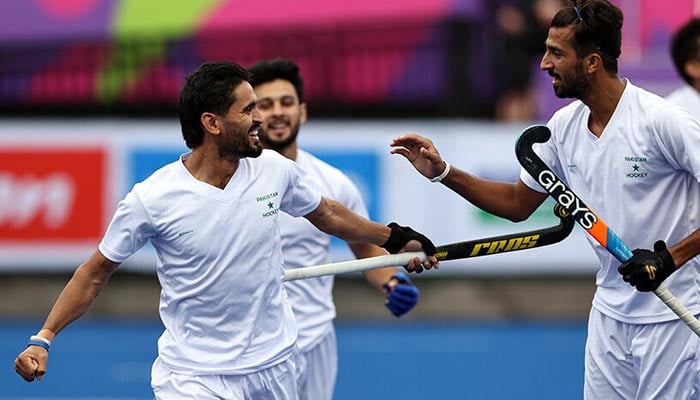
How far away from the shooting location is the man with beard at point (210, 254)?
5.83m

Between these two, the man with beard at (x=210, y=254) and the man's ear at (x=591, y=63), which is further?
the man's ear at (x=591, y=63)

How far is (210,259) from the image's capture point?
231 inches

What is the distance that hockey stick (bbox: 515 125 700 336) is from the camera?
230 inches

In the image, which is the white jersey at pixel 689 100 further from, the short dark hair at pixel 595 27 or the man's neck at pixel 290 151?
the short dark hair at pixel 595 27

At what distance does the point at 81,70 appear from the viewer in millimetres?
14992

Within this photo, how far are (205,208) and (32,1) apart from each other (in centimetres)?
1025

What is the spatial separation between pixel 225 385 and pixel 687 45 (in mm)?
4108

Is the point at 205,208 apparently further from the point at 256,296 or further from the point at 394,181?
the point at 394,181

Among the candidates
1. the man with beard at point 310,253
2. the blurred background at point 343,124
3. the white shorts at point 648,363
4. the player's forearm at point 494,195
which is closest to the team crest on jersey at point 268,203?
the player's forearm at point 494,195

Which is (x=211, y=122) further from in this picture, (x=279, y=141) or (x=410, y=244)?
(x=279, y=141)

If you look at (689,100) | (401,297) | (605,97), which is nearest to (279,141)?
(401,297)

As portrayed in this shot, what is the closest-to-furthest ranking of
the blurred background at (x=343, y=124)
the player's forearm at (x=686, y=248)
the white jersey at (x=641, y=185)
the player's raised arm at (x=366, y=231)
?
the player's forearm at (x=686, y=248), the white jersey at (x=641, y=185), the player's raised arm at (x=366, y=231), the blurred background at (x=343, y=124)

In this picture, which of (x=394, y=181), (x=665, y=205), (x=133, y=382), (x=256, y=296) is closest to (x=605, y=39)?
(x=665, y=205)

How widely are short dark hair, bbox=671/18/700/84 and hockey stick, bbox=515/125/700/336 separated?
8.93 ft
